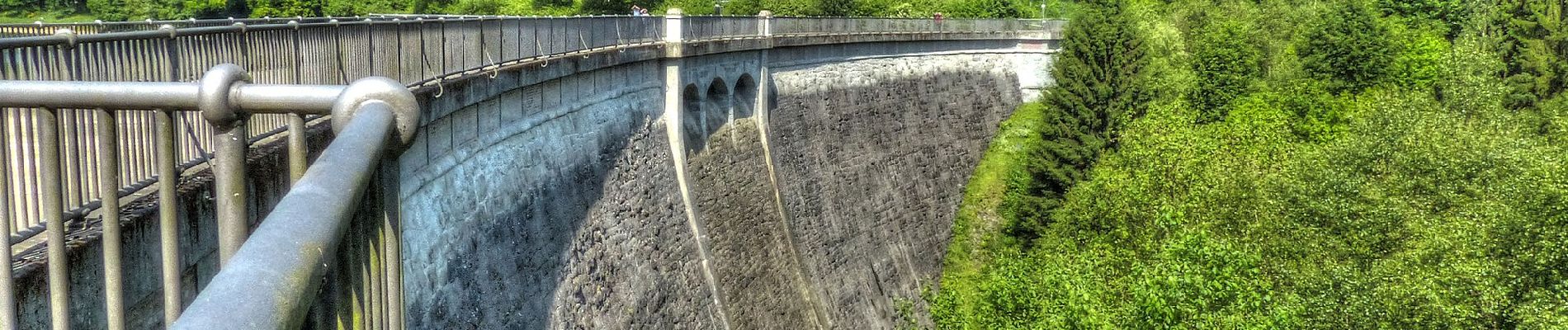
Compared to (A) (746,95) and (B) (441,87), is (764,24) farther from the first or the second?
(B) (441,87)

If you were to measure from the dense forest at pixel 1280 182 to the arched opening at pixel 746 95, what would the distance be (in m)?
5.08

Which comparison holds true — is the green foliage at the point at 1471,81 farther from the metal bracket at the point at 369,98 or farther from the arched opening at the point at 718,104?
the metal bracket at the point at 369,98

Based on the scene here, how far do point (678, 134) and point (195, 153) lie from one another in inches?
546

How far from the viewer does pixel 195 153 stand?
6.86 meters

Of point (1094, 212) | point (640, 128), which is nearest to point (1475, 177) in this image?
point (1094, 212)

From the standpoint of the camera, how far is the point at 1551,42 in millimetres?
42875

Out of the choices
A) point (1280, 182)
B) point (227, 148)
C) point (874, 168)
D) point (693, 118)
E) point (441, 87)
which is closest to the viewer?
point (227, 148)

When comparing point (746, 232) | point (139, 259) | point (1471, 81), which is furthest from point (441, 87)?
point (1471, 81)

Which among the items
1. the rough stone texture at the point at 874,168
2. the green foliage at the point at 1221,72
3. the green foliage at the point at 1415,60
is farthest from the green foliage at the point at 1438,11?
the rough stone texture at the point at 874,168

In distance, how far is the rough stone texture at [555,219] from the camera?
11805 millimetres

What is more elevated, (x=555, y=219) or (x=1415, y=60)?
(x=555, y=219)

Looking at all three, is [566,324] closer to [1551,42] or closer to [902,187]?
[902,187]

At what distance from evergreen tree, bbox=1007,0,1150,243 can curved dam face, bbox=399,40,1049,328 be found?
2375mm

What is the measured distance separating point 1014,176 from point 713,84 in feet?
49.4
